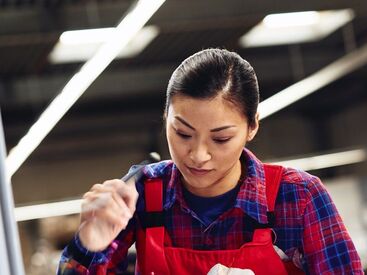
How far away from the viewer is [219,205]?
107 cm

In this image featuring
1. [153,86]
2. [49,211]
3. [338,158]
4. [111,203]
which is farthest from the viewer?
[338,158]

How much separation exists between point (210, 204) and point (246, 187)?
6 cm

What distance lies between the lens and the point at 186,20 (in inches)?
166

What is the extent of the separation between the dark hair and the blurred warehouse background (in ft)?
7.70

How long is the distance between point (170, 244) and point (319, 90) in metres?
7.73

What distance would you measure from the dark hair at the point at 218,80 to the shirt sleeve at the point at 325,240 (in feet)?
0.49

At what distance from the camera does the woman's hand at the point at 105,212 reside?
82cm

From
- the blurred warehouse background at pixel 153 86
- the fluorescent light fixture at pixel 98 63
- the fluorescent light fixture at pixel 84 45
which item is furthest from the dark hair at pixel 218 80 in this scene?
the fluorescent light fixture at pixel 84 45

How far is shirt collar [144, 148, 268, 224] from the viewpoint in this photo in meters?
1.03

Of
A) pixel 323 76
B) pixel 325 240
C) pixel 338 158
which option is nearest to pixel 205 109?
pixel 325 240

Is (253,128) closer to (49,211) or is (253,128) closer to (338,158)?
(49,211)

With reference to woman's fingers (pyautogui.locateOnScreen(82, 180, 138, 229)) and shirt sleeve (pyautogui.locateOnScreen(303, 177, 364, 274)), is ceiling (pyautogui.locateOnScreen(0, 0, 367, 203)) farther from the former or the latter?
woman's fingers (pyautogui.locateOnScreen(82, 180, 138, 229))

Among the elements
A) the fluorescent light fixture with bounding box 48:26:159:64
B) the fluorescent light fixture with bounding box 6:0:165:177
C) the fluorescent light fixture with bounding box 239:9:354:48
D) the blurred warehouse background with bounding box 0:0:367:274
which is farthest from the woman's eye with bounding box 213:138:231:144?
the fluorescent light fixture with bounding box 239:9:354:48

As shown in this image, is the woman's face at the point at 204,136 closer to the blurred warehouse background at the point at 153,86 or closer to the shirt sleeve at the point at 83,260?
the shirt sleeve at the point at 83,260
